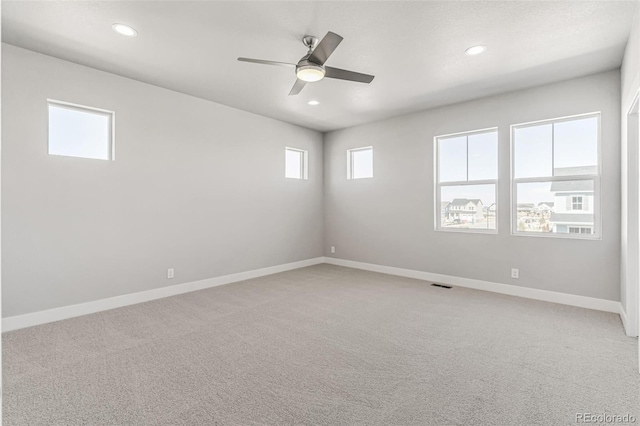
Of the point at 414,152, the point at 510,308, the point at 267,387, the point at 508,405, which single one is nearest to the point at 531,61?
the point at 414,152

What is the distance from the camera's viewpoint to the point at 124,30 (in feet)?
10.5

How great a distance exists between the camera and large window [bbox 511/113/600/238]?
4.21m

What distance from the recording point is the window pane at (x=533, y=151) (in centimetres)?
451

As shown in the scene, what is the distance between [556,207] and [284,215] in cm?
408

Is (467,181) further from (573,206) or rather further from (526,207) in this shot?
(573,206)

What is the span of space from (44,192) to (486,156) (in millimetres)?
5474

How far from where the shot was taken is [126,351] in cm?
306

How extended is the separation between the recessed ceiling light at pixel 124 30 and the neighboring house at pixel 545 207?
4.99 metres

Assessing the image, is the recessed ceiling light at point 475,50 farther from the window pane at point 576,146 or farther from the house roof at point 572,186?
the house roof at point 572,186

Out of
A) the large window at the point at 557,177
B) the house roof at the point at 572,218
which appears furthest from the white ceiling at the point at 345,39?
the house roof at the point at 572,218

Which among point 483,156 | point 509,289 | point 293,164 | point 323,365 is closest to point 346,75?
point 323,365

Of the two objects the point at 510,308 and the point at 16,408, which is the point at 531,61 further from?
the point at 16,408

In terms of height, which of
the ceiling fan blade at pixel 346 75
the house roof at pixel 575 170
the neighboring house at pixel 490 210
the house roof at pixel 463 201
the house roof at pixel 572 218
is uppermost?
the ceiling fan blade at pixel 346 75

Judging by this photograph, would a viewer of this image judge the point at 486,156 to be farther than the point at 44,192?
Yes
